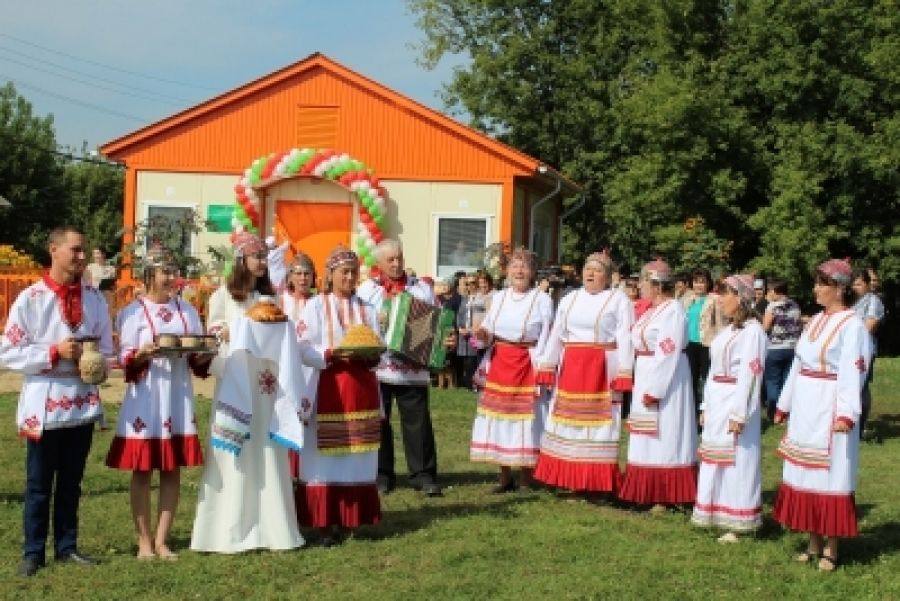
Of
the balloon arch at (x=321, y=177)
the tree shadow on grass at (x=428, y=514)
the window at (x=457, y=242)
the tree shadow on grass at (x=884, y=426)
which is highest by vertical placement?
the balloon arch at (x=321, y=177)

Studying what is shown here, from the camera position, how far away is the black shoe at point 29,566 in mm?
6227

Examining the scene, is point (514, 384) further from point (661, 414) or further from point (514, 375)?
point (661, 414)

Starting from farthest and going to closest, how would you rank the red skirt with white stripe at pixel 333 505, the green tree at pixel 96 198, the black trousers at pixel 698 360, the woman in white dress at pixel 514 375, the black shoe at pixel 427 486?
the green tree at pixel 96 198
the black trousers at pixel 698 360
the woman in white dress at pixel 514 375
the black shoe at pixel 427 486
the red skirt with white stripe at pixel 333 505

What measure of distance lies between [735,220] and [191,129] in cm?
1335

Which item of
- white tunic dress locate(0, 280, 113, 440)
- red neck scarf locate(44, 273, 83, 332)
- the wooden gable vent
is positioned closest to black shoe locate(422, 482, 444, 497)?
white tunic dress locate(0, 280, 113, 440)

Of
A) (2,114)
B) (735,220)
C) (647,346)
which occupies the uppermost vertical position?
(2,114)

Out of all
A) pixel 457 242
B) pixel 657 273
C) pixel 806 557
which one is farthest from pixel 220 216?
pixel 806 557

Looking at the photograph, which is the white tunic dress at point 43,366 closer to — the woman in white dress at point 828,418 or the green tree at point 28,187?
the woman in white dress at point 828,418

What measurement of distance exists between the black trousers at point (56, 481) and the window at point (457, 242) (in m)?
14.3

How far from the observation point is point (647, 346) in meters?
8.42

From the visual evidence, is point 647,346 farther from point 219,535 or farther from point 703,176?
point 703,176

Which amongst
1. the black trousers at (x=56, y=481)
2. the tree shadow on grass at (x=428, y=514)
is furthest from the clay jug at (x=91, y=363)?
the tree shadow on grass at (x=428, y=514)

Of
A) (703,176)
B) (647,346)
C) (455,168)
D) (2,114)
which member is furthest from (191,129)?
(2,114)

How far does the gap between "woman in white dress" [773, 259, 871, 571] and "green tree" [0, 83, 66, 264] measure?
3484cm
